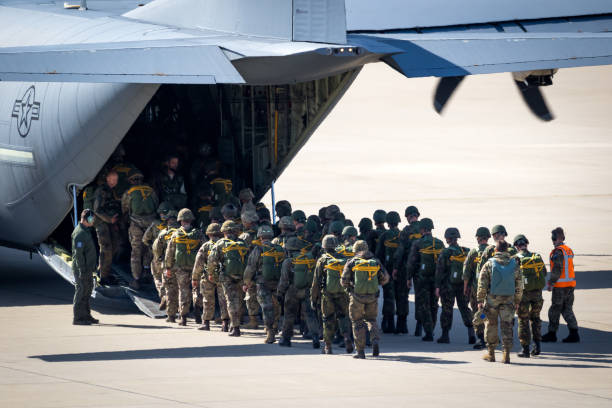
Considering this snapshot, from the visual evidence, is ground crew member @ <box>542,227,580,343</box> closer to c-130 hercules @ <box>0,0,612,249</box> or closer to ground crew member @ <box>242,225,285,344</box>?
c-130 hercules @ <box>0,0,612,249</box>

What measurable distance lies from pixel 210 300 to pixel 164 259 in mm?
1110

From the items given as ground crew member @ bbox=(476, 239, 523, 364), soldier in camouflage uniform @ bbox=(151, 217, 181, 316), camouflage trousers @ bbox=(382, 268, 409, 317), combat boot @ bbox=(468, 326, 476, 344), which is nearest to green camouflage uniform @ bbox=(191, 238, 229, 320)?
soldier in camouflage uniform @ bbox=(151, 217, 181, 316)

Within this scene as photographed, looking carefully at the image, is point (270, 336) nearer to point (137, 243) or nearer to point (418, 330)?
point (418, 330)

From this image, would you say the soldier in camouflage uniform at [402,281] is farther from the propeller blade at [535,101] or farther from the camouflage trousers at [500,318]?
the propeller blade at [535,101]

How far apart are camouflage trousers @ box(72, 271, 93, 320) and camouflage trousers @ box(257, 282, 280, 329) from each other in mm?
2794

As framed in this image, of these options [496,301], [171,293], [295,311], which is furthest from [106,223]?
[496,301]

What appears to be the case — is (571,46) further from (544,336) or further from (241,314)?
(241,314)

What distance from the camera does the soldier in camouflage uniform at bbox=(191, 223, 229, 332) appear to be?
614 inches

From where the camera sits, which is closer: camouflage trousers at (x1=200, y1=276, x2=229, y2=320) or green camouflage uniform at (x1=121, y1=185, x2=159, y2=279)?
camouflage trousers at (x1=200, y1=276, x2=229, y2=320)

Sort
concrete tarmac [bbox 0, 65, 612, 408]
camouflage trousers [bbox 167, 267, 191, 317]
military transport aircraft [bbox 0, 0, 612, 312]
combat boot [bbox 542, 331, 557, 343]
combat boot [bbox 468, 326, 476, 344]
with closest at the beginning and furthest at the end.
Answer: concrete tarmac [bbox 0, 65, 612, 408], military transport aircraft [bbox 0, 0, 612, 312], combat boot [bbox 468, 326, 476, 344], combat boot [bbox 542, 331, 557, 343], camouflage trousers [bbox 167, 267, 191, 317]

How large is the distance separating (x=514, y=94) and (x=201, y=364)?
160ft

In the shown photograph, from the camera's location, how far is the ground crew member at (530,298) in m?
14.0

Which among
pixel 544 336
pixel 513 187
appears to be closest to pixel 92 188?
pixel 544 336

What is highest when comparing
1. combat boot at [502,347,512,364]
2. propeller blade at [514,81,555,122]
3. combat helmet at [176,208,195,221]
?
propeller blade at [514,81,555,122]
